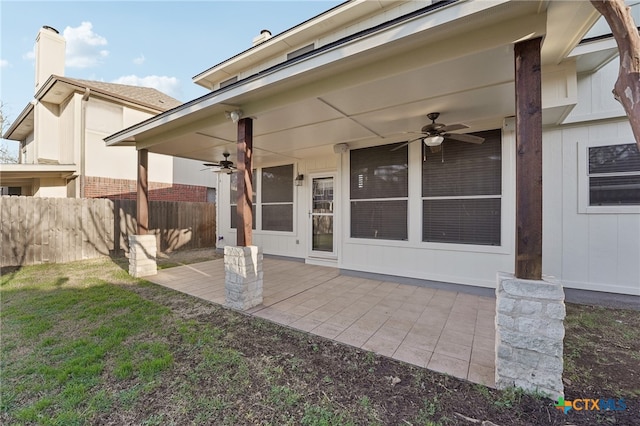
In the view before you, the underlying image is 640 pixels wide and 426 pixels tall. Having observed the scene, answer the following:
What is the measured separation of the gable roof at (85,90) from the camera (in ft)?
29.1

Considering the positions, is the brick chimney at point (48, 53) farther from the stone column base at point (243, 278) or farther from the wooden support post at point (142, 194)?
the stone column base at point (243, 278)

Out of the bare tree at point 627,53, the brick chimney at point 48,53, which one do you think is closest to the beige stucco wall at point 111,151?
the brick chimney at point 48,53

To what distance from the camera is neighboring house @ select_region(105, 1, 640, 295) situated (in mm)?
2312

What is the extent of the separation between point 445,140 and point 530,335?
3.50m

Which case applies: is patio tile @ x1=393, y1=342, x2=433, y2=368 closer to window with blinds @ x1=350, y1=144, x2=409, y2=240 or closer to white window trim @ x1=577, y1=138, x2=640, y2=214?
window with blinds @ x1=350, y1=144, x2=409, y2=240

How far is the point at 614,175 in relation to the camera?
3.74 metres

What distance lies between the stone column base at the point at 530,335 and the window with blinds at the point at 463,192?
2521 mm

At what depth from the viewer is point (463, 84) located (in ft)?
9.22

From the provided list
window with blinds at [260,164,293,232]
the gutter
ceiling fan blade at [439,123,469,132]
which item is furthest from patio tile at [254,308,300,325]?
the gutter

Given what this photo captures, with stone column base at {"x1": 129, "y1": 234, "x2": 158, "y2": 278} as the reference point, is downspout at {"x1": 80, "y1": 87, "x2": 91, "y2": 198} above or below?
above

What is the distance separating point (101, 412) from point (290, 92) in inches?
Result: 137

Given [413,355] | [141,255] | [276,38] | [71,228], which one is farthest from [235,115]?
[71,228]

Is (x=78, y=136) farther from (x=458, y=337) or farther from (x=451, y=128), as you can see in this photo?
(x=458, y=337)

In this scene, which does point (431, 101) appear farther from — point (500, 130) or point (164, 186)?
point (164, 186)
